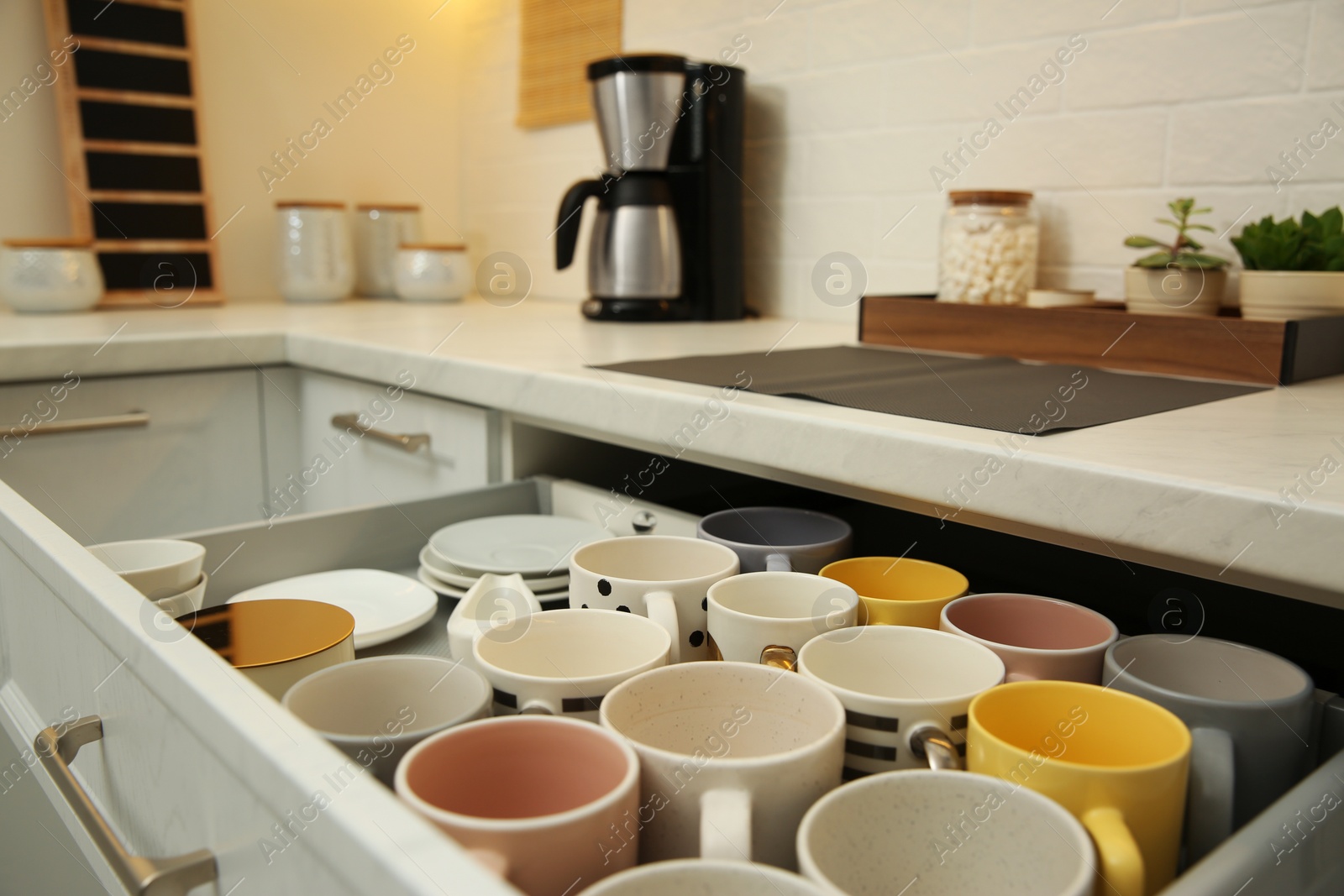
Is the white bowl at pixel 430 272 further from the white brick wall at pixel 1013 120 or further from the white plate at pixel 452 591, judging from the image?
the white plate at pixel 452 591

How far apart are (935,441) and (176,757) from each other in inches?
18.2

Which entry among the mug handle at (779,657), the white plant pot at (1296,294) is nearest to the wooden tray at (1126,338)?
the white plant pot at (1296,294)

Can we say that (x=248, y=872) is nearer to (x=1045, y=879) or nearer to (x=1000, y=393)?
(x=1045, y=879)

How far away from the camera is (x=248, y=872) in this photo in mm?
375

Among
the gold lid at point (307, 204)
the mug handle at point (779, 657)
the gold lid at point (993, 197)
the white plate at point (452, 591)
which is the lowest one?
the white plate at point (452, 591)

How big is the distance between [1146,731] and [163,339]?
1192 mm

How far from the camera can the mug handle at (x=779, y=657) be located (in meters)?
0.55

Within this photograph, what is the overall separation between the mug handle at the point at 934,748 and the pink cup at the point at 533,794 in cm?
14

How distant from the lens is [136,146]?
1.70 m

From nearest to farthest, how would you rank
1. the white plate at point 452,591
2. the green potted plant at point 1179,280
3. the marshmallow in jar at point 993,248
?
the white plate at point 452,591 < the green potted plant at point 1179,280 < the marshmallow in jar at point 993,248

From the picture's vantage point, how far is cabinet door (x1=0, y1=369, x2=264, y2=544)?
1170mm

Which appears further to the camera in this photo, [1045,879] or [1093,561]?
[1093,561]

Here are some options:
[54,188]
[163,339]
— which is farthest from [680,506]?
[54,188]

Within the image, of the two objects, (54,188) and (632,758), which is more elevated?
(54,188)
